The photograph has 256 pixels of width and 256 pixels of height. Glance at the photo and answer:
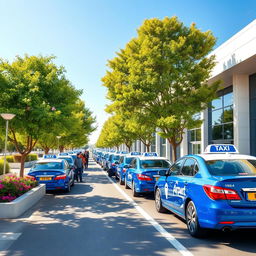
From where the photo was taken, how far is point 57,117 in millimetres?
12672

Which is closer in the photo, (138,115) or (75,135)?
(138,115)

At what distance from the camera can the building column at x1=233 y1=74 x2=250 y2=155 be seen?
1786 cm

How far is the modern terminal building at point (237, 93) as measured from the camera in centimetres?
1554

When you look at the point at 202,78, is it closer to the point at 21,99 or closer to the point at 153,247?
the point at 21,99

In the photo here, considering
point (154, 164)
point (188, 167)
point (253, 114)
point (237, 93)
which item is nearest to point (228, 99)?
A: point (237, 93)

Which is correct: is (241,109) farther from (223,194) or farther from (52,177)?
(223,194)

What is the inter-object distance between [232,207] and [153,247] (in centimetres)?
156

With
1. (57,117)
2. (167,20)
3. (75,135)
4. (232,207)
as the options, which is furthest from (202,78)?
(75,135)

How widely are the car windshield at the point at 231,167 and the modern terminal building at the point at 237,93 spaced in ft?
33.9

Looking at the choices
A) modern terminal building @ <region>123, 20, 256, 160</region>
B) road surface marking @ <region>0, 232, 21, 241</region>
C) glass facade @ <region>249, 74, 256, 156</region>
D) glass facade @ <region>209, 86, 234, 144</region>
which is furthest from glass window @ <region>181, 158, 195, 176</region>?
glass facade @ <region>209, 86, 234, 144</region>

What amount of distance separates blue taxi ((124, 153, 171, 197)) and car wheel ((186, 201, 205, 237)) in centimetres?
424

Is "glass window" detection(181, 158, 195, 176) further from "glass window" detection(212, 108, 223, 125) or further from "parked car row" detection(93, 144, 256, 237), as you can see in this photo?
"glass window" detection(212, 108, 223, 125)

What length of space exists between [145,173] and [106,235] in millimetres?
4578

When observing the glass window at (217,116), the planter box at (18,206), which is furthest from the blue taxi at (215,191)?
the glass window at (217,116)
